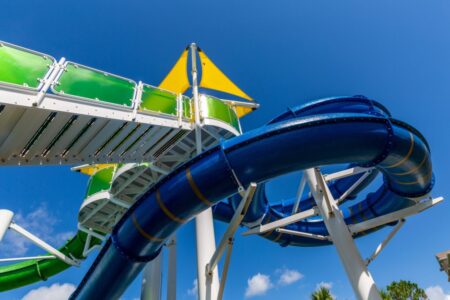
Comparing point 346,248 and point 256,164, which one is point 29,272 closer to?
point 256,164

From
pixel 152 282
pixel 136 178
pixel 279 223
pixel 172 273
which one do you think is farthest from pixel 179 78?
pixel 152 282

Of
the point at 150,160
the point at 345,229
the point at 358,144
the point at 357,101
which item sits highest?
the point at 357,101

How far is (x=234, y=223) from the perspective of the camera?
5535 millimetres

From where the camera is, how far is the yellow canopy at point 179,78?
10.1 metres

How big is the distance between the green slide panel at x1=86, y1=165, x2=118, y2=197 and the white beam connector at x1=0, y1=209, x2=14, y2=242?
279cm

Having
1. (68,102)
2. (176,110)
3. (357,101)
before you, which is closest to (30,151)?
(68,102)

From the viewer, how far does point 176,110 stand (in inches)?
284

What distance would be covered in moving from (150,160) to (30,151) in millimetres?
2656

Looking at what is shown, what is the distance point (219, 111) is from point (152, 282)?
5589 mm

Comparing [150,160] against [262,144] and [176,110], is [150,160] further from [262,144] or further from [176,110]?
[262,144]

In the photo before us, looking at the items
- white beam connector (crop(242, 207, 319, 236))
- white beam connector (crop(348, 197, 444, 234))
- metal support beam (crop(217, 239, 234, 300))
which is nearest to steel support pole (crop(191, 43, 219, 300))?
metal support beam (crop(217, 239, 234, 300))

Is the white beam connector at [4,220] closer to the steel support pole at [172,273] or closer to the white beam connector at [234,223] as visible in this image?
the steel support pole at [172,273]

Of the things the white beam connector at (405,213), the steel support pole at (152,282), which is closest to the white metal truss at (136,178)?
the steel support pole at (152,282)

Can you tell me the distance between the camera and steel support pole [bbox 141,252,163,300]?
906cm
